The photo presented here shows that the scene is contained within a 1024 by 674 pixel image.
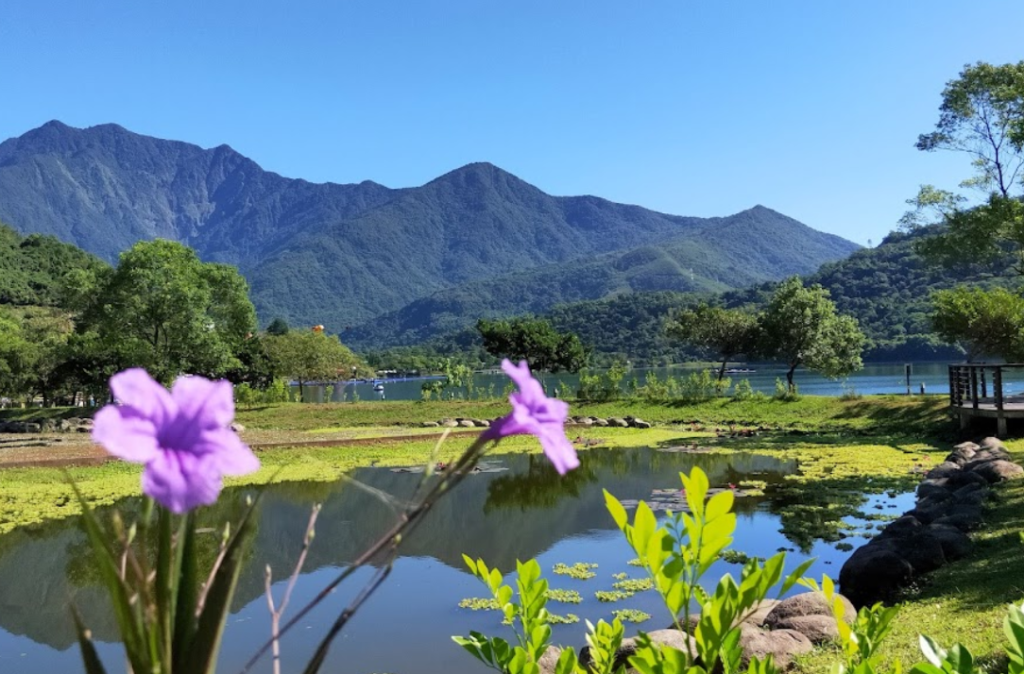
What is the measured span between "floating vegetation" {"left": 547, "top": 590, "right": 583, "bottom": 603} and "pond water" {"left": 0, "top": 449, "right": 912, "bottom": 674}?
3.7 inches

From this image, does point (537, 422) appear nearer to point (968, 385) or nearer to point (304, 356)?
point (968, 385)

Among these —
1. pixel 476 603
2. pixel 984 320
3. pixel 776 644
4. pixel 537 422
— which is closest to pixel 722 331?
pixel 984 320

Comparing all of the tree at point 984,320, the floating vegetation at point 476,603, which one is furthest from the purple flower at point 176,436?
the tree at point 984,320

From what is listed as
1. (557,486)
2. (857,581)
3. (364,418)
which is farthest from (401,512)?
(364,418)

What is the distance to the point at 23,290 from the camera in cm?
5578

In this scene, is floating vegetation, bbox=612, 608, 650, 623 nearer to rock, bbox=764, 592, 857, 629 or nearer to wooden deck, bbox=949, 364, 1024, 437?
rock, bbox=764, 592, 857, 629

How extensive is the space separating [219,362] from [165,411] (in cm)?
2890

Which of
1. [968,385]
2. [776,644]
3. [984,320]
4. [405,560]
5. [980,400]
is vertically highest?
[984,320]

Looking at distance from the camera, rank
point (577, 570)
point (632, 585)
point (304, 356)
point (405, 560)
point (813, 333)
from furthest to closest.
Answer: point (304, 356), point (813, 333), point (405, 560), point (577, 570), point (632, 585)

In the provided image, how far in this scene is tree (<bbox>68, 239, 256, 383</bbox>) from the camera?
80.6 feet

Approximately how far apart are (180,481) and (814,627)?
528 centimetres

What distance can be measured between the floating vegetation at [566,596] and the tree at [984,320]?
19031 mm

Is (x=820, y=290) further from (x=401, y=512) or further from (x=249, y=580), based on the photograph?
(x=401, y=512)

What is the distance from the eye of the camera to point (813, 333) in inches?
1206
